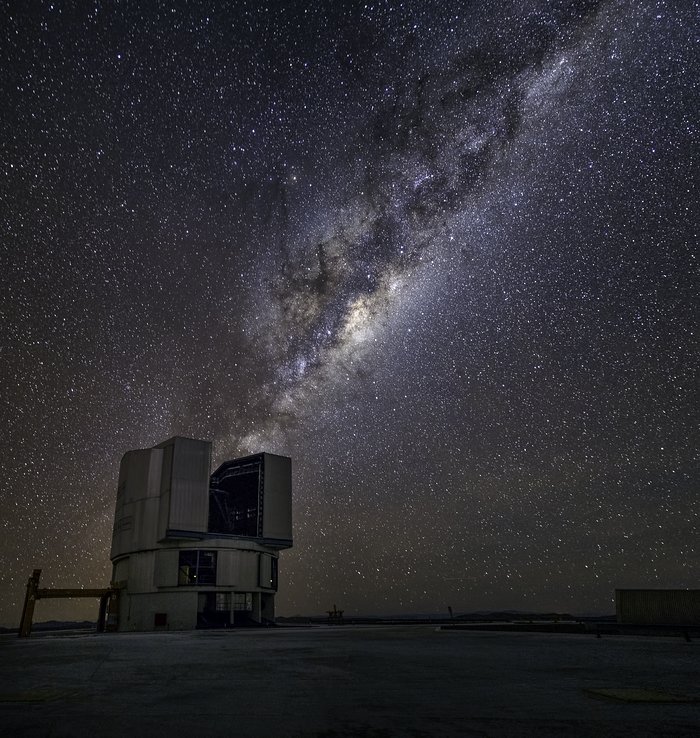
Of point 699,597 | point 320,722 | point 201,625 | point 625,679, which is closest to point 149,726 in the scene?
point 320,722

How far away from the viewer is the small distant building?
3516 cm

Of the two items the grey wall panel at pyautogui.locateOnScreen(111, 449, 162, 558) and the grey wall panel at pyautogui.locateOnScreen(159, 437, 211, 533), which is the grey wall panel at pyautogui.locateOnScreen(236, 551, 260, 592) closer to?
the grey wall panel at pyautogui.locateOnScreen(159, 437, 211, 533)

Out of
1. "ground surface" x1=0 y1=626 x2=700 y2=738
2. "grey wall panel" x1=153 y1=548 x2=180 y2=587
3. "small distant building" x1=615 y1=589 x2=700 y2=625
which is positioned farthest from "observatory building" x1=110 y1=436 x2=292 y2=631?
"ground surface" x1=0 y1=626 x2=700 y2=738

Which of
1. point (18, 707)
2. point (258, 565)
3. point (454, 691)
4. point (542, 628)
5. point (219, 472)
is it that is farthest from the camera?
point (219, 472)

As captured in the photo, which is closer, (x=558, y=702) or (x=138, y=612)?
(x=558, y=702)

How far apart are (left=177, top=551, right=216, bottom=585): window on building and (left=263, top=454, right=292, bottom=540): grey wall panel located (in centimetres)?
650

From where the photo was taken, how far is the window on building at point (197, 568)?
2126 inches

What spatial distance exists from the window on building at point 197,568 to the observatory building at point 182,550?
85mm

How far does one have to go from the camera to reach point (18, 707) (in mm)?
6898

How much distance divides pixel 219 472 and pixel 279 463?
8578 millimetres

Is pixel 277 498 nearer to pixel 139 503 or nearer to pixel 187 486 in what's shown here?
pixel 187 486

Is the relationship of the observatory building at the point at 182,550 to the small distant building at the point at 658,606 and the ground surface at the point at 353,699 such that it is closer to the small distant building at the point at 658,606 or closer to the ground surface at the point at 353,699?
the small distant building at the point at 658,606

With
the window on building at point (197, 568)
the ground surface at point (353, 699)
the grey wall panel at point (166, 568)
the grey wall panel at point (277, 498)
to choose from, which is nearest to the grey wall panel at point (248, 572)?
the grey wall panel at point (277, 498)

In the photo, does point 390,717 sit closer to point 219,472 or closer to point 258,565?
point 258,565
